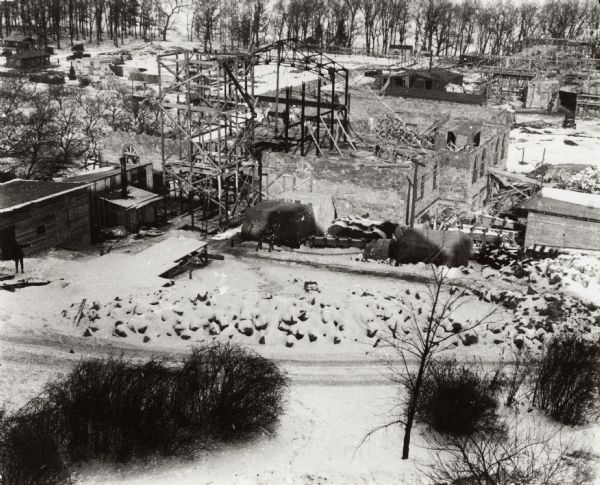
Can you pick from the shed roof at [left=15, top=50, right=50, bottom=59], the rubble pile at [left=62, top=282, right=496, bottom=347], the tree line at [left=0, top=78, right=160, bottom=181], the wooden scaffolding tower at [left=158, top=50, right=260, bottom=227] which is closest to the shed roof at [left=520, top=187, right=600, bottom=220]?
the rubble pile at [left=62, top=282, right=496, bottom=347]

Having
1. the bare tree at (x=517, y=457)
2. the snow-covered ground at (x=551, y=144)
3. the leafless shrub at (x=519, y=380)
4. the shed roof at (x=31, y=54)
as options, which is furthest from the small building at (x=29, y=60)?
the bare tree at (x=517, y=457)

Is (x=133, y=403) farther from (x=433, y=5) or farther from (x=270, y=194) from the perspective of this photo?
(x=433, y=5)

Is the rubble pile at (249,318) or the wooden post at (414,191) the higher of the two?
the wooden post at (414,191)

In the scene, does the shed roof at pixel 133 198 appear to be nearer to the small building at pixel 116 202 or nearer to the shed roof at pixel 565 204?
the small building at pixel 116 202

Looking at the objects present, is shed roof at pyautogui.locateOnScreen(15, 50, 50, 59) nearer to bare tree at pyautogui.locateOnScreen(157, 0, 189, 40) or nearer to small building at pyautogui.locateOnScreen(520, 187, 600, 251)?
bare tree at pyautogui.locateOnScreen(157, 0, 189, 40)

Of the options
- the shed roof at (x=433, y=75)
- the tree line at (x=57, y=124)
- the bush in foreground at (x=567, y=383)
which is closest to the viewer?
the bush in foreground at (x=567, y=383)

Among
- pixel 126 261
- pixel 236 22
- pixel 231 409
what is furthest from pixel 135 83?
pixel 231 409
